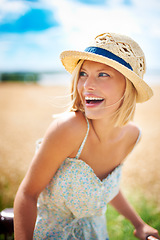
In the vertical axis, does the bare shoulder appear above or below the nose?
below

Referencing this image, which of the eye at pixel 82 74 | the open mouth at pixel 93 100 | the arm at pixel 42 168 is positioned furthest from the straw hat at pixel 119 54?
the arm at pixel 42 168

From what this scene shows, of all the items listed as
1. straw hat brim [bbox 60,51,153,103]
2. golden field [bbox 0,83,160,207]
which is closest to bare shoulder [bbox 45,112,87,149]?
golden field [bbox 0,83,160,207]

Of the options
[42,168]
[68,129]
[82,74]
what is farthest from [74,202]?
[82,74]

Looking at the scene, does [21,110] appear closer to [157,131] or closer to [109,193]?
[157,131]

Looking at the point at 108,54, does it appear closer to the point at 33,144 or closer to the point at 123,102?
the point at 123,102

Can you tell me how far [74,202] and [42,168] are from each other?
1.51 feet

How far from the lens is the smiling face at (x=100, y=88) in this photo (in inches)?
74.2

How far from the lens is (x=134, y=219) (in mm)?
2439

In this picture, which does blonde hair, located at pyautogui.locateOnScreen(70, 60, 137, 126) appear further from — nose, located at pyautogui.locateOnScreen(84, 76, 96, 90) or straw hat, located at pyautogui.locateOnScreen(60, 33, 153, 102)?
nose, located at pyautogui.locateOnScreen(84, 76, 96, 90)

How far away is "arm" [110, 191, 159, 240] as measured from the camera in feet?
7.44

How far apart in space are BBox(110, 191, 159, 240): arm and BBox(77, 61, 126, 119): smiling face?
112 centimetres

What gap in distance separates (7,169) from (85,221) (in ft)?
11.0

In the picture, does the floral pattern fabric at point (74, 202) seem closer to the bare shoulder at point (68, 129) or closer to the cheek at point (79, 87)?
the bare shoulder at point (68, 129)

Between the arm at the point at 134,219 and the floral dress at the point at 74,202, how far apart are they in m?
0.31
